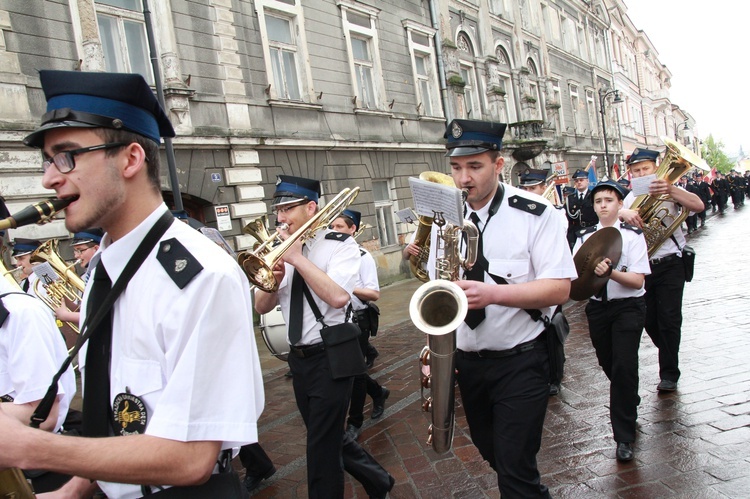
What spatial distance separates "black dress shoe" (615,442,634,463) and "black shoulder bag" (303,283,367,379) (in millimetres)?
1924

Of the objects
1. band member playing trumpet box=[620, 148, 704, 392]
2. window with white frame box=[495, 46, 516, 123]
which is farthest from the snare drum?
window with white frame box=[495, 46, 516, 123]

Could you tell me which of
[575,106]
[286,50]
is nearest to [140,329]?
[286,50]

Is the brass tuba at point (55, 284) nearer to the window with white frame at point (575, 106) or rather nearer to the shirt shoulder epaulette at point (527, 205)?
the shirt shoulder epaulette at point (527, 205)

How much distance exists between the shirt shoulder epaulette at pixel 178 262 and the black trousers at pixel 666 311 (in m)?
4.79

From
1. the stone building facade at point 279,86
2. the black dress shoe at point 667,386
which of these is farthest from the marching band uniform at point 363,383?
the stone building facade at point 279,86

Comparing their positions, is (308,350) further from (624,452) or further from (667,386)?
(667,386)

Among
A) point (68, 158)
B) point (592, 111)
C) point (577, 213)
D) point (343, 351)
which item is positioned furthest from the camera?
point (592, 111)

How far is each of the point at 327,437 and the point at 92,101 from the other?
234cm

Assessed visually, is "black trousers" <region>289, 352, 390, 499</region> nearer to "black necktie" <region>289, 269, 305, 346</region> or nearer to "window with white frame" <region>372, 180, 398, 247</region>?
"black necktie" <region>289, 269, 305, 346</region>

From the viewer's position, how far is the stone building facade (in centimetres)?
934

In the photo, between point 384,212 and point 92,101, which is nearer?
point 92,101

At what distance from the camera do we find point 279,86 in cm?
1389

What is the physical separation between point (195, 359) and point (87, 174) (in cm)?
61

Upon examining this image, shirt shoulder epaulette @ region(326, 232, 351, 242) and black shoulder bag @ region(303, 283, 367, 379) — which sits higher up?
shirt shoulder epaulette @ region(326, 232, 351, 242)
